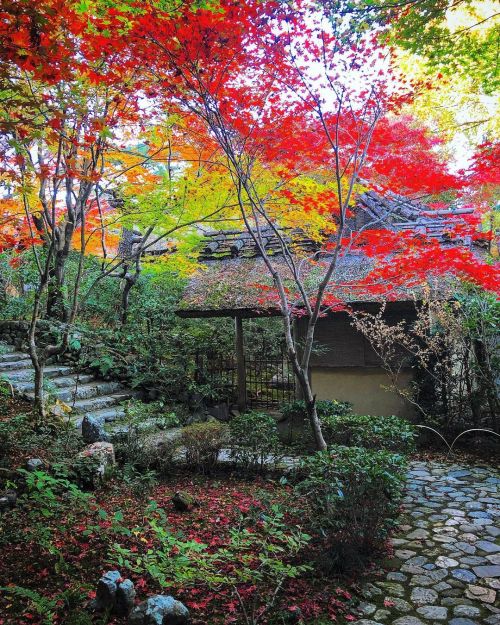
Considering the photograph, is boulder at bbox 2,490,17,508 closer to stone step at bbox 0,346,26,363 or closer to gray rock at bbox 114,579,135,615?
gray rock at bbox 114,579,135,615

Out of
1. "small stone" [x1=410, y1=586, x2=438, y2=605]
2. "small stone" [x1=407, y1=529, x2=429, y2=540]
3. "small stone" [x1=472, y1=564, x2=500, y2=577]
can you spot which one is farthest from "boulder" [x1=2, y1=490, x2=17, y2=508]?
"small stone" [x1=472, y1=564, x2=500, y2=577]

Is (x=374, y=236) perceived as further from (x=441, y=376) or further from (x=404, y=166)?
(x=441, y=376)

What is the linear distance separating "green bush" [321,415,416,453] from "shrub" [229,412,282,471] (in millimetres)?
941

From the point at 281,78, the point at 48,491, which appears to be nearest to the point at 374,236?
the point at 281,78

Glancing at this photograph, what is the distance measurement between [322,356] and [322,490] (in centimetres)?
606

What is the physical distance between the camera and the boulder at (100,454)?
19.6ft

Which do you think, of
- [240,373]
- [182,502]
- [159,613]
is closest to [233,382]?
[240,373]

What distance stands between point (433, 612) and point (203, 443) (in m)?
3.84

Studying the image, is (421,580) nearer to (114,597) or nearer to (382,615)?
(382,615)

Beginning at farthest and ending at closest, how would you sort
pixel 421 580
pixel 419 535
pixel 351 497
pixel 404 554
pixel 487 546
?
pixel 419 535, pixel 487 546, pixel 404 554, pixel 351 497, pixel 421 580

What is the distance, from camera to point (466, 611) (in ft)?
11.8

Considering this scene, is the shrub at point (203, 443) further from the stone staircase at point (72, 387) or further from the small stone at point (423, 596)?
the small stone at point (423, 596)

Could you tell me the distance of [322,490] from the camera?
437 centimetres

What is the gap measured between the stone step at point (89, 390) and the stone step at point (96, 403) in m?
0.13
